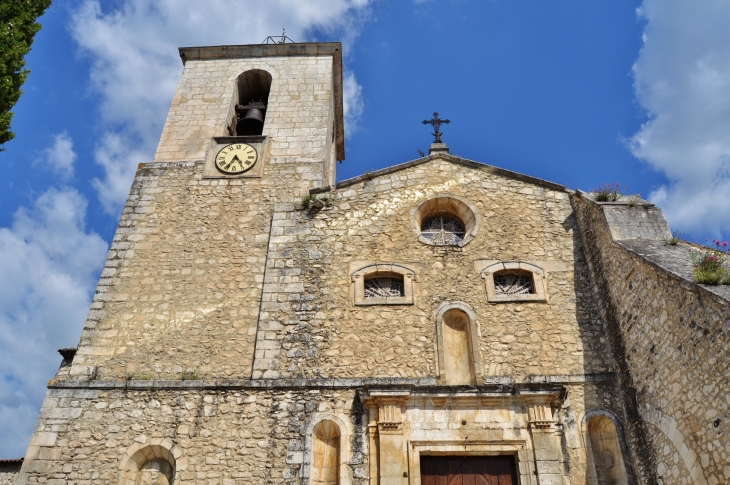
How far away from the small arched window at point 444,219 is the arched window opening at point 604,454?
3.70 meters

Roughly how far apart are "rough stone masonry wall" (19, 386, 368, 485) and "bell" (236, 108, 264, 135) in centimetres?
675

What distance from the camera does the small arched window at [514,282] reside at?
9.14 m

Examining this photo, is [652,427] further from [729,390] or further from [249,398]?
[249,398]

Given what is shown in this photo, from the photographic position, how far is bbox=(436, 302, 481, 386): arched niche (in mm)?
8516

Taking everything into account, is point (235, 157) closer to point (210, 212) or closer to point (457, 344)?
point (210, 212)

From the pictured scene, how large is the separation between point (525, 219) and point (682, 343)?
12.5ft

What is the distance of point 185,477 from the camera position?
7664 millimetres

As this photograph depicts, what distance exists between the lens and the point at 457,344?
8859mm

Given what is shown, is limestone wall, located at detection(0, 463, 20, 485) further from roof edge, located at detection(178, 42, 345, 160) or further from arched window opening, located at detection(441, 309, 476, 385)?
roof edge, located at detection(178, 42, 345, 160)

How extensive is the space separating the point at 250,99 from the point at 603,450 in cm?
1116

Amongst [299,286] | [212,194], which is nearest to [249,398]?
[299,286]

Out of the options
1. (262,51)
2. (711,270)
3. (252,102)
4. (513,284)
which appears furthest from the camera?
(262,51)

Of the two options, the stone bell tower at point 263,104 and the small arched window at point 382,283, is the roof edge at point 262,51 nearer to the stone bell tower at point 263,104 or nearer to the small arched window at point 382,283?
the stone bell tower at point 263,104

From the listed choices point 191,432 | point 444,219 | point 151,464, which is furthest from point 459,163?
point 151,464
